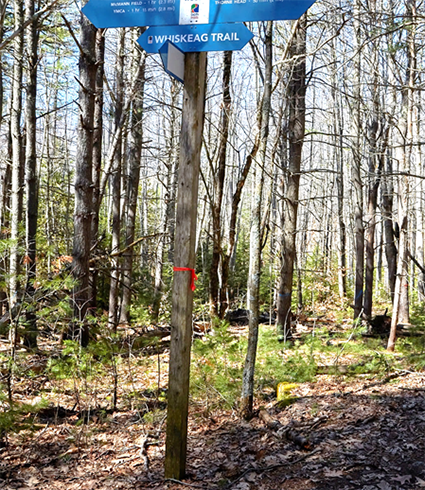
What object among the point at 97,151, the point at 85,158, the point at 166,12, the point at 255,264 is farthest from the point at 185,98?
the point at 97,151

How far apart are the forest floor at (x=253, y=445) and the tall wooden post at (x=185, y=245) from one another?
2.34 feet

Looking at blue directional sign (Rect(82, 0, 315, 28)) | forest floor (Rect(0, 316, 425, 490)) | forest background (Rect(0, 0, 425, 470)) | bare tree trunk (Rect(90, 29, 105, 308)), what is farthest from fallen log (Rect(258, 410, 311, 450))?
bare tree trunk (Rect(90, 29, 105, 308))

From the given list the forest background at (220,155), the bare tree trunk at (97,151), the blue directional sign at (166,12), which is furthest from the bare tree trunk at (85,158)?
the blue directional sign at (166,12)

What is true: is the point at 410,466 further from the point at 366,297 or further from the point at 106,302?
the point at 106,302

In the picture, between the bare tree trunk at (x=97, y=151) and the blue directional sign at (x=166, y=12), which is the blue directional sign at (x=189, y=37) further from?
the bare tree trunk at (x=97, y=151)

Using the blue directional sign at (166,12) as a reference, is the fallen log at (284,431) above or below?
below

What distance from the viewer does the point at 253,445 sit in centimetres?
471

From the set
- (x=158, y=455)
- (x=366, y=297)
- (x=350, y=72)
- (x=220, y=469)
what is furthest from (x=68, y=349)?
(x=350, y=72)

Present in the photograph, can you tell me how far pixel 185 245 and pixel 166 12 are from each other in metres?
1.78

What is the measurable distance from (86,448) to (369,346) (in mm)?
6377

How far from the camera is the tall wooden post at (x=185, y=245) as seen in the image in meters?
3.72

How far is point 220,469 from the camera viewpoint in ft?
13.9

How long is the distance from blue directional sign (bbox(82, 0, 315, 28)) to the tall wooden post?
31 centimetres

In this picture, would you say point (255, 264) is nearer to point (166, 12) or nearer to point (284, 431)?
point (284, 431)
